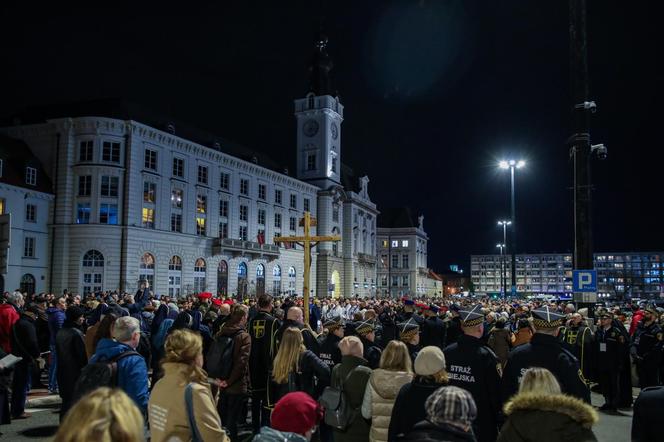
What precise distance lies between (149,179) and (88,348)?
133 feet

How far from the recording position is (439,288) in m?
132

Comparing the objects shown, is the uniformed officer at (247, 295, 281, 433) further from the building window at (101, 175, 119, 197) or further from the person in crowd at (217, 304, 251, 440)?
the building window at (101, 175, 119, 197)

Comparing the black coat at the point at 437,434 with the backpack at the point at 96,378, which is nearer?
the black coat at the point at 437,434

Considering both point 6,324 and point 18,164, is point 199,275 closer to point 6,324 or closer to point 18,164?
point 18,164

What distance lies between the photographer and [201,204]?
53.7 metres

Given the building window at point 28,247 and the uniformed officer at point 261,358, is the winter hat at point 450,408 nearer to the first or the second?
the uniformed officer at point 261,358

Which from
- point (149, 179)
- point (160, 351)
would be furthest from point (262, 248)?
point (160, 351)

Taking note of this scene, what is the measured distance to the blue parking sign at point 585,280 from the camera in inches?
489

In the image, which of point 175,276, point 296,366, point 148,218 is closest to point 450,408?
point 296,366

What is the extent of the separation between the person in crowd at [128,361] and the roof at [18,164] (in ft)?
129

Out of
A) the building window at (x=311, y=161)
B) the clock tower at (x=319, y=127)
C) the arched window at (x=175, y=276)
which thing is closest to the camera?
the arched window at (x=175, y=276)

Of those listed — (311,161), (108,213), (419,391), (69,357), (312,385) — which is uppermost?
(311,161)

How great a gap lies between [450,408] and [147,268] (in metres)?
45.6

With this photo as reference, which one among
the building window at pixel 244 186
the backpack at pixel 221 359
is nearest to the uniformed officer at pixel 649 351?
the backpack at pixel 221 359
